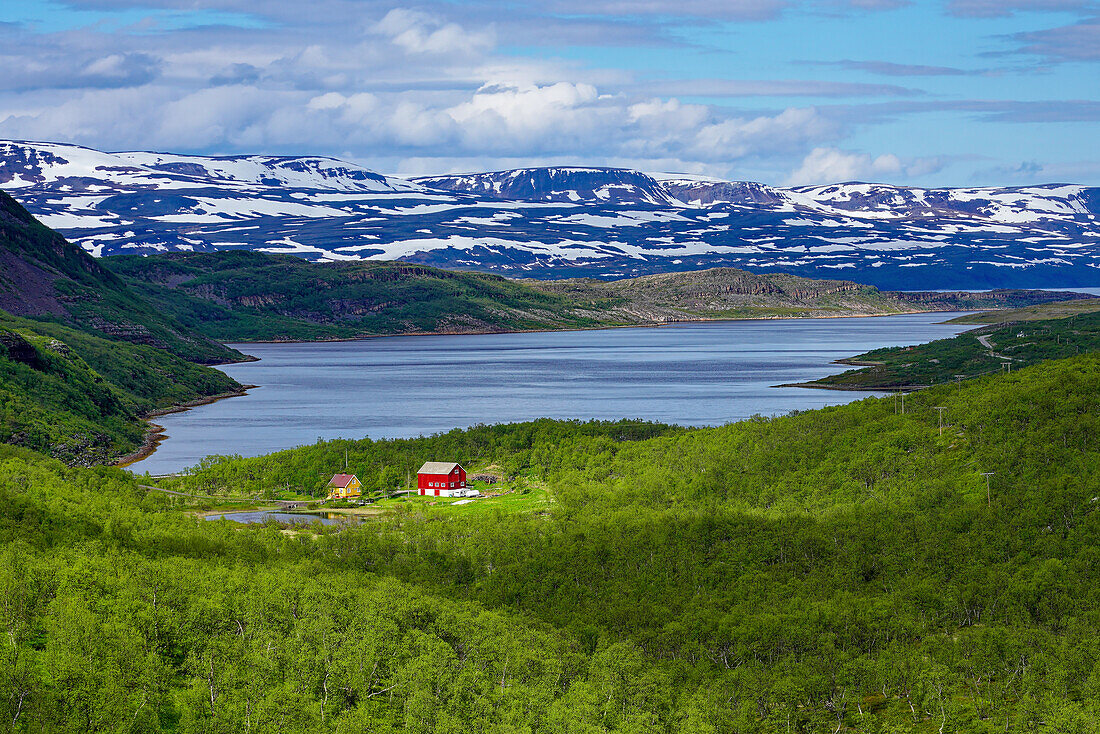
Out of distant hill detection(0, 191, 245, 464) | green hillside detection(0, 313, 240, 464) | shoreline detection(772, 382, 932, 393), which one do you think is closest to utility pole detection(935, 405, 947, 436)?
shoreline detection(772, 382, 932, 393)

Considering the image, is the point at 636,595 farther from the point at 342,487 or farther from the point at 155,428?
the point at 155,428

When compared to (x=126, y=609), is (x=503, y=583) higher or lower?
lower

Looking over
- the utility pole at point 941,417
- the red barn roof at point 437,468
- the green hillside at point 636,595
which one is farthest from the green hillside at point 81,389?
the utility pole at point 941,417

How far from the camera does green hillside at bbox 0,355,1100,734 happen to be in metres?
42.7

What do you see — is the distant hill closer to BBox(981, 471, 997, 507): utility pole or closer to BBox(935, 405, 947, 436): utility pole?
BBox(935, 405, 947, 436): utility pole

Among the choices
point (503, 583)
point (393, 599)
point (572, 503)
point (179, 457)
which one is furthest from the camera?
point (179, 457)

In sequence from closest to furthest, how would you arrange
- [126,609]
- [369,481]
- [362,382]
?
[126,609] → [369,481] → [362,382]

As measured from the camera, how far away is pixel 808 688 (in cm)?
4916

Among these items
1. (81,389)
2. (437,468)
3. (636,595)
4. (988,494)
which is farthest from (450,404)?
(636,595)

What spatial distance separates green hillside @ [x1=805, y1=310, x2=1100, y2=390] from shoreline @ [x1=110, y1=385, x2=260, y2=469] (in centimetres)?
8727

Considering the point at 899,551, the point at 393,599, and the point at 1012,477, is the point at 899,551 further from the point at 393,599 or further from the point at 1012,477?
the point at 393,599

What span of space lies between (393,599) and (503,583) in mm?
11050

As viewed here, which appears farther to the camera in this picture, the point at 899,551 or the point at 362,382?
the point at 362,382

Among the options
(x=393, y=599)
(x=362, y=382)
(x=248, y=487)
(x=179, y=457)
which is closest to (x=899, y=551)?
(x=393, y=599)
